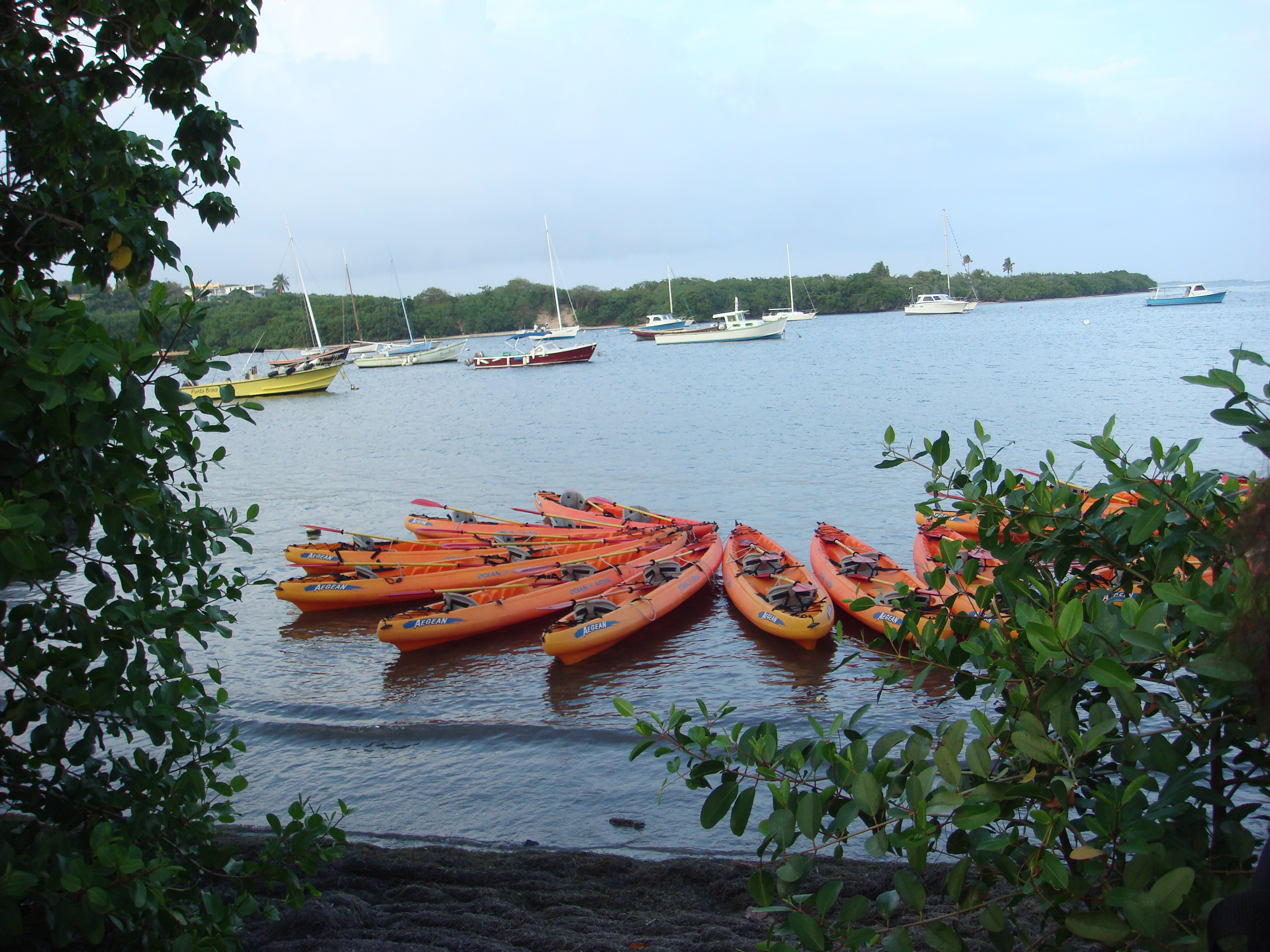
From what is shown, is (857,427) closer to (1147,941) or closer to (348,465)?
(348,465)

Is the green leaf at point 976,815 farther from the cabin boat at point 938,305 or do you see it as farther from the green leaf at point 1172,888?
the cabin boat at point 938,305

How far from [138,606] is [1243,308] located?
104308mm

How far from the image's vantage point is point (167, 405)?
8.84ft

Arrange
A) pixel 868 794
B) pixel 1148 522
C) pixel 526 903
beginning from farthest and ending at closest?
pixel 526 903, pixel 1148 522, pixel 868 794

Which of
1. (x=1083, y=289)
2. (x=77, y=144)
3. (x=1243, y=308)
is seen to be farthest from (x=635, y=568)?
(x=1083, y=289)

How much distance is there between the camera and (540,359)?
67.6 meters

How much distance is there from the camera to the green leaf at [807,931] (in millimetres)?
1887

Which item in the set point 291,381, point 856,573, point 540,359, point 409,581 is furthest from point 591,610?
point 540,359

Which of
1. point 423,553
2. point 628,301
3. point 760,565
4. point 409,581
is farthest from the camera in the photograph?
point 628,301

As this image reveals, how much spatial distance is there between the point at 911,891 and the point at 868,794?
0.72ft

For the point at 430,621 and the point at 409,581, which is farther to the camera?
the point at 409,581

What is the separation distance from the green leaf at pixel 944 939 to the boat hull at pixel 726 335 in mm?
77450

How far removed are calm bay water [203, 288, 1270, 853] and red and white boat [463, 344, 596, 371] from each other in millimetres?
5558

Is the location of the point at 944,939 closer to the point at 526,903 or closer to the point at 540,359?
the point at 526,903
